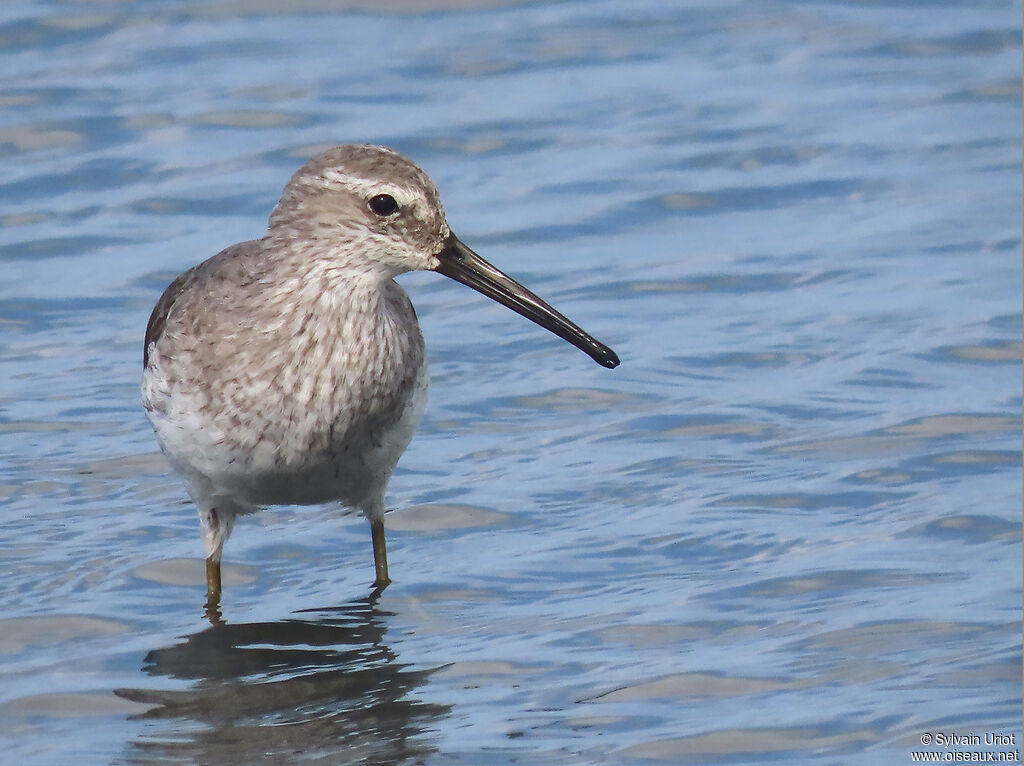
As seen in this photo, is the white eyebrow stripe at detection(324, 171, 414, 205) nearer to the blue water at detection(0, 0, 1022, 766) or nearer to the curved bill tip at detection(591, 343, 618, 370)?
the curved bill tip at detection(591, 343, 618, 370)

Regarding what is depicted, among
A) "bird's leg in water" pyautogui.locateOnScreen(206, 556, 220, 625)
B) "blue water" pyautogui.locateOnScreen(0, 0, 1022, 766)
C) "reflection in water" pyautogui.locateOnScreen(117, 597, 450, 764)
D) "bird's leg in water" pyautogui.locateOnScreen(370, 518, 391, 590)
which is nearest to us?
"reflection in water" pyautogui.locateOnScreen(117, 597, 450, 764)

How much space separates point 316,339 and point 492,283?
738mm

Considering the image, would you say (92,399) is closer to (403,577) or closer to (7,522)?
(7,522)

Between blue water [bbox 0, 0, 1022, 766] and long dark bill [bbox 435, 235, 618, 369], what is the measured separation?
1.13m

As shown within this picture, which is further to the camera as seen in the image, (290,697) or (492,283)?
(492,283)

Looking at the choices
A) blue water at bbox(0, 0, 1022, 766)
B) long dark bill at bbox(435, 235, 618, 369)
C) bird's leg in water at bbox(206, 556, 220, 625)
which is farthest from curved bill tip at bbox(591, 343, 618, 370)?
bird's leg in water at bbox(206, 556, 220, 625)

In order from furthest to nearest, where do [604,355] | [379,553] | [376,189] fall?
1. [379,553]
2. [604,355]
3. [376,189]

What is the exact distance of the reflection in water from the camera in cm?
671

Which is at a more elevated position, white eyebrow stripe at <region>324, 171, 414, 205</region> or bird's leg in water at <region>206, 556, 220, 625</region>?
white eyebrow stripe at <region>324, 171, 414, 205</region>

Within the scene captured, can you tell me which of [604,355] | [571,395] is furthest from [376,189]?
[571,395]

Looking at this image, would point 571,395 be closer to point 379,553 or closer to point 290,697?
point 379,553

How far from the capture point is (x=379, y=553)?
27.7ft

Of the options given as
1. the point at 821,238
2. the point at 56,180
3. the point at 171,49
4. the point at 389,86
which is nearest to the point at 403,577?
the point at 821,238

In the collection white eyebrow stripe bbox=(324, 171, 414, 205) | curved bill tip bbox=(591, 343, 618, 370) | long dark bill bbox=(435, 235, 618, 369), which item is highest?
white eyebrow stripe bbox=(324, 171, 414, 205)
